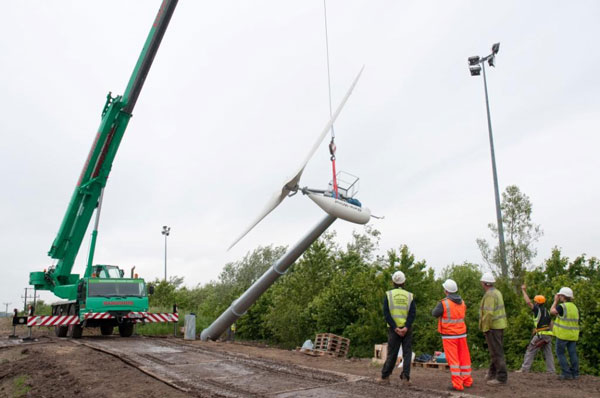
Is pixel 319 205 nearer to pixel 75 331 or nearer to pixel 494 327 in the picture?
pixel 494 327

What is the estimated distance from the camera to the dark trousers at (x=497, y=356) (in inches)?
317

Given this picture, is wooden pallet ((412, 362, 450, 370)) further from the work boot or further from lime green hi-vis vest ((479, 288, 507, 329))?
the work boot

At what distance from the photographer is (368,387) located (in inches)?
305

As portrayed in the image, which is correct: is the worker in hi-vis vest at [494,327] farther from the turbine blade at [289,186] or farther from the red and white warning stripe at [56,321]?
the red and white warning stripe at [56,321]

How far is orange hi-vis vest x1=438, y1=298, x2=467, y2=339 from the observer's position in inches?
306

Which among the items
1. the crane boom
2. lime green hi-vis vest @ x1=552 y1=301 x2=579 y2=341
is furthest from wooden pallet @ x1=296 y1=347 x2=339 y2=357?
the crane boom

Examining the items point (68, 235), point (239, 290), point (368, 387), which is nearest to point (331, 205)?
point (368, 387)

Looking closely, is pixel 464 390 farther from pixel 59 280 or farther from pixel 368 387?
pixel 59 280

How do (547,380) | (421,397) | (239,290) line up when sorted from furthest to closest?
1. (239,290)
2. (547,380)
3. (421,397)

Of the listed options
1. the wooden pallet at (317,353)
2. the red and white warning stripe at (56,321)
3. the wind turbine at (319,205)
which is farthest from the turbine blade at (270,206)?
the red and white warning stripe at (56,321)

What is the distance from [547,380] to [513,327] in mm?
5137

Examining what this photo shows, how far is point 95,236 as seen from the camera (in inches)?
784

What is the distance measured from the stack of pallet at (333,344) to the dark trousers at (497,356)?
7.82m

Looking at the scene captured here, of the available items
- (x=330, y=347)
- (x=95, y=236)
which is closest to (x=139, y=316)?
(x=95, y=236)
